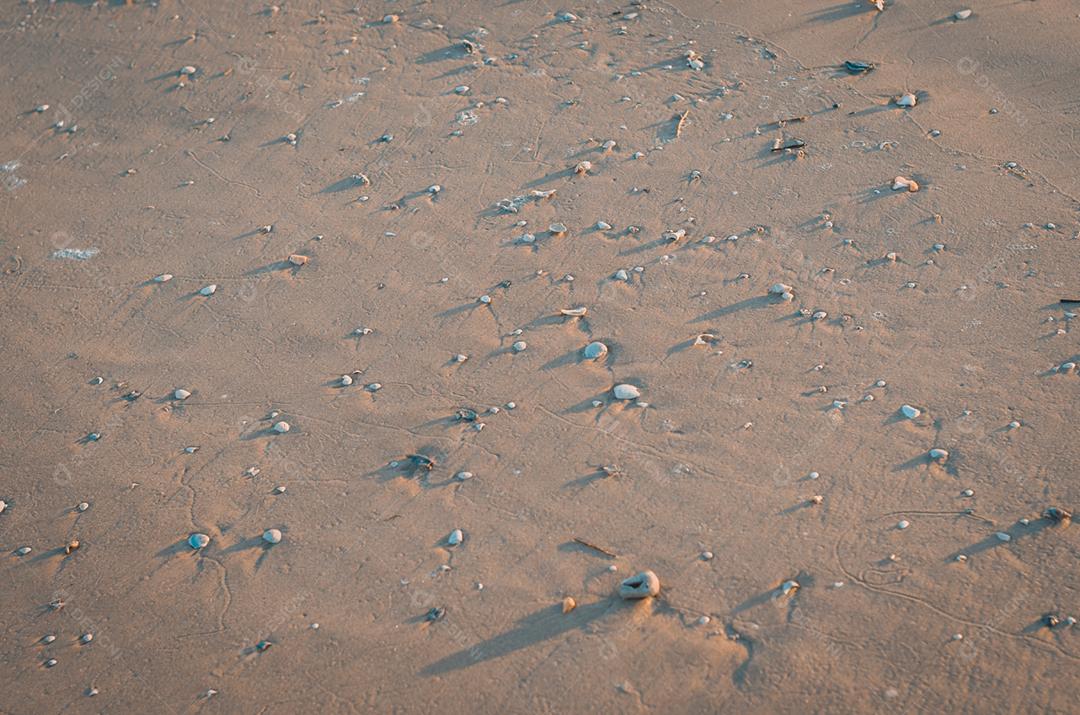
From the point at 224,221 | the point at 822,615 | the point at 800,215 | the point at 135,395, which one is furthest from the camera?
the point at 224,221

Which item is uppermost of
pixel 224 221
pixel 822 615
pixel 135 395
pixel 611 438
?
pixel 224 221

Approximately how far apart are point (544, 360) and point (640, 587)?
5.53 ft

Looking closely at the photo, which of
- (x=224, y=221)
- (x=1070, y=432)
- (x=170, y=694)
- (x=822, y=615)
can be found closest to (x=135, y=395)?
(x=224, y=221)

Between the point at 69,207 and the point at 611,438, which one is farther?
the point at 69,207

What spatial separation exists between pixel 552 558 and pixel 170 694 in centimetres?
196

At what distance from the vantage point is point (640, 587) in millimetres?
4246

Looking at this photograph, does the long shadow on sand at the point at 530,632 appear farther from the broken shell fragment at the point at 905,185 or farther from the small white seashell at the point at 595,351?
the broken shell fragment at the point at 905,185

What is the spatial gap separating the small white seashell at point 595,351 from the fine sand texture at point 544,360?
0.06 feet

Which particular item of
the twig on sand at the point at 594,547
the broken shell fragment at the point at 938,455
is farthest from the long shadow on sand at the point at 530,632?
the broken shell fragment at the point at 938,455

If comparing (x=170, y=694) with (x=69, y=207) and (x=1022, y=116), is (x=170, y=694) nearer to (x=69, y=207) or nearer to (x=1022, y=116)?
(x=69, y=207)

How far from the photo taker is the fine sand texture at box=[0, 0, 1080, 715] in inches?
165

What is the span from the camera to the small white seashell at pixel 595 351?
5.41 metres

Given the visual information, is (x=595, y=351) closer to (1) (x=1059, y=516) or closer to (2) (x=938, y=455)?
(2) (x=938, y=455)

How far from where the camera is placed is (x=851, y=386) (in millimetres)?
5094
